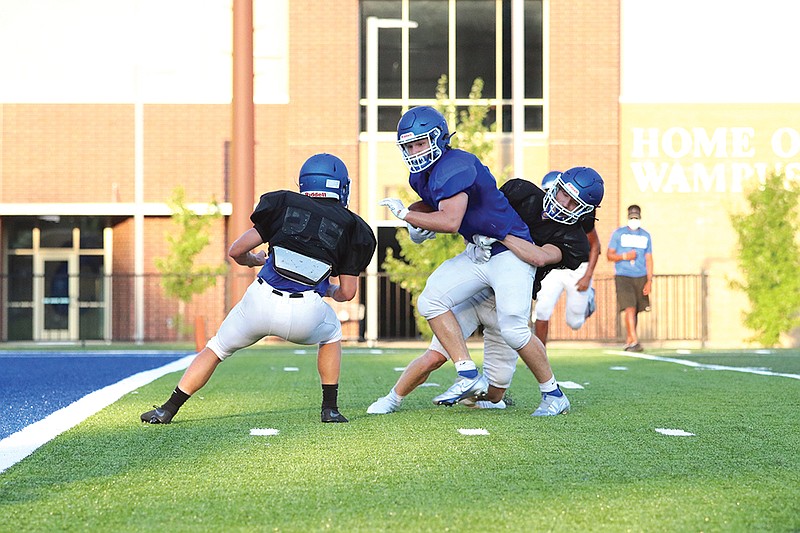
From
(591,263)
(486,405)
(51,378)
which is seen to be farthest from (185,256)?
(486,405)

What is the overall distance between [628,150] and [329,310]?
18.2m

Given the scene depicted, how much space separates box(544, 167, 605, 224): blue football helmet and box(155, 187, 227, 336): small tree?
14.8 m

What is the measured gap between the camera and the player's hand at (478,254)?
6641 mm

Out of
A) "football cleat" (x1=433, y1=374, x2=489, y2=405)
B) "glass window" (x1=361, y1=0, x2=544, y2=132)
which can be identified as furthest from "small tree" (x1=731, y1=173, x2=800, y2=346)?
"football cleat" (x1=433, y1=374, x2=489, y2=405)

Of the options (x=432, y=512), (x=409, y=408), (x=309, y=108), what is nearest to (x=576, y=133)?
(x=309, y=108)

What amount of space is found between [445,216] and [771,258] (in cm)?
1653

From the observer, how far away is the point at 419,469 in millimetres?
4711

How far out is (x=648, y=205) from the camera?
23.7 metres

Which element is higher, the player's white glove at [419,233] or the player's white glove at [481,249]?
the player's white glove at [419,233]

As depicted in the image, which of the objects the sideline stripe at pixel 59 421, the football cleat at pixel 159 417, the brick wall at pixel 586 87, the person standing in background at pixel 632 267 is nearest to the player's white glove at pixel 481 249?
the football cleat at pixel 159 417

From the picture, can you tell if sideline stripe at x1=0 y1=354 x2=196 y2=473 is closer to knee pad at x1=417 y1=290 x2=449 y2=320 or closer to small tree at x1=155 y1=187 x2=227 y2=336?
knee pad at x1=417 y1=290 x2=449 y2=320

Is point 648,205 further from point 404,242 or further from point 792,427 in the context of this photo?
point 792,427

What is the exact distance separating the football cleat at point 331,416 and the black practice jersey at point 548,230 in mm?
1463

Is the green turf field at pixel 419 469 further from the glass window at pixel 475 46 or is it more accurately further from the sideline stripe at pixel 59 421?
the glass window at pixel 475 46
